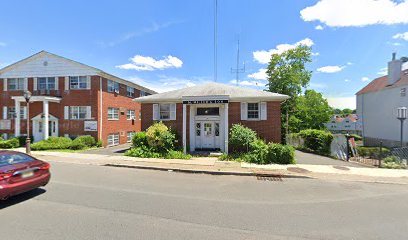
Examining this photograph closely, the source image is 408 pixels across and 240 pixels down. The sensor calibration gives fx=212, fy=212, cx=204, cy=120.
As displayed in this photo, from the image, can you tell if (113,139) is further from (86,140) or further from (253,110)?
(253,110)

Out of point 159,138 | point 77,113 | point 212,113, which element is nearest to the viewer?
point 159,138

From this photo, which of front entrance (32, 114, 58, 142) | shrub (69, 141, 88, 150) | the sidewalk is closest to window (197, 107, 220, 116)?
the sidewalk

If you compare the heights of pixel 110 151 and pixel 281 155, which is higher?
pixel 281 155

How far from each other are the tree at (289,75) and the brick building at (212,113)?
1691cm

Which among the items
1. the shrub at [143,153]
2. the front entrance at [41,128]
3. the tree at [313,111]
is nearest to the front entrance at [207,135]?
the shrub at [143,153]

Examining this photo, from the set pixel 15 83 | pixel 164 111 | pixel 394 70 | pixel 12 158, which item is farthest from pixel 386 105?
pixel 15 83

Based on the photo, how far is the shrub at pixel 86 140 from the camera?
730 inches

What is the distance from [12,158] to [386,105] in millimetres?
33880

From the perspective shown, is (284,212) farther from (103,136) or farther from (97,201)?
(103,136)

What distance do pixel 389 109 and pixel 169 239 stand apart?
101 ft

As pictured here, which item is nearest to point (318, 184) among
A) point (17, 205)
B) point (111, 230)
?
point (111, 230)

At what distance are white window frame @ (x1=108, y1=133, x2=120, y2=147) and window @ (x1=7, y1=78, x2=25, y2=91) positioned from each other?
10.1 m

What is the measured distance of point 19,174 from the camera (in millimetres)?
5867

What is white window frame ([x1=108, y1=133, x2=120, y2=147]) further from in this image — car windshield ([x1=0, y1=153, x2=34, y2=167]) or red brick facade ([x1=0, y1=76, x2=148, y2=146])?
car windshield ([x1=0, y1=153, x2=34, y2=167])
